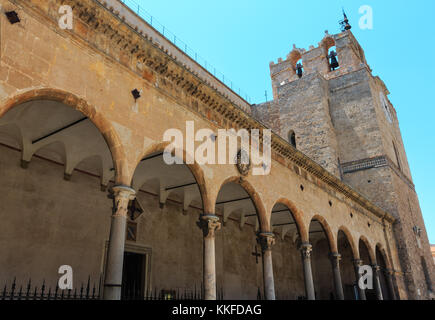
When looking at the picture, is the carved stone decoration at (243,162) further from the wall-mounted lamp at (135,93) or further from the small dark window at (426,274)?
the small dark window at (426,274)

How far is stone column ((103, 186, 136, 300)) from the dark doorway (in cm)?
474

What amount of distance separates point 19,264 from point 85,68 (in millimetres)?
4907

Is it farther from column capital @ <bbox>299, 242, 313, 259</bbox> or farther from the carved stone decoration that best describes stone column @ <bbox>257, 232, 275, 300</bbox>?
column capital @ <bbox>299, 242, 313, 259</bbox>

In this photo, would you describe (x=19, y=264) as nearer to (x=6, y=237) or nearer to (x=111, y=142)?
(x=6, y=237)

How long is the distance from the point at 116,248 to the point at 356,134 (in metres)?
21.4

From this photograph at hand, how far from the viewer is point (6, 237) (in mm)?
8141

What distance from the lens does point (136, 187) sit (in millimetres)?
10891

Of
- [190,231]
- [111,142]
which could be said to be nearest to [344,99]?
[190,231]

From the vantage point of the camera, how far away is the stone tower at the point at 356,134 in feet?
72.0

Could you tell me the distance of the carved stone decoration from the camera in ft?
32.7

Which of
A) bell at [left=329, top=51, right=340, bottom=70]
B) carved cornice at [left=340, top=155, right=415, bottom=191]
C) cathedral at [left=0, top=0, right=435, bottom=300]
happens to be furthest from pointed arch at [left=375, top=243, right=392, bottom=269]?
bell at [left=329, top=51, right=340, bottom=70]

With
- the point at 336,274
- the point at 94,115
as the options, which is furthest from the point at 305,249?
the point at 94,115

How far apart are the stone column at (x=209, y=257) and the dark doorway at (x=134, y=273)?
3.40 metres

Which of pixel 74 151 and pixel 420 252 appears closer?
pixel 74 151
